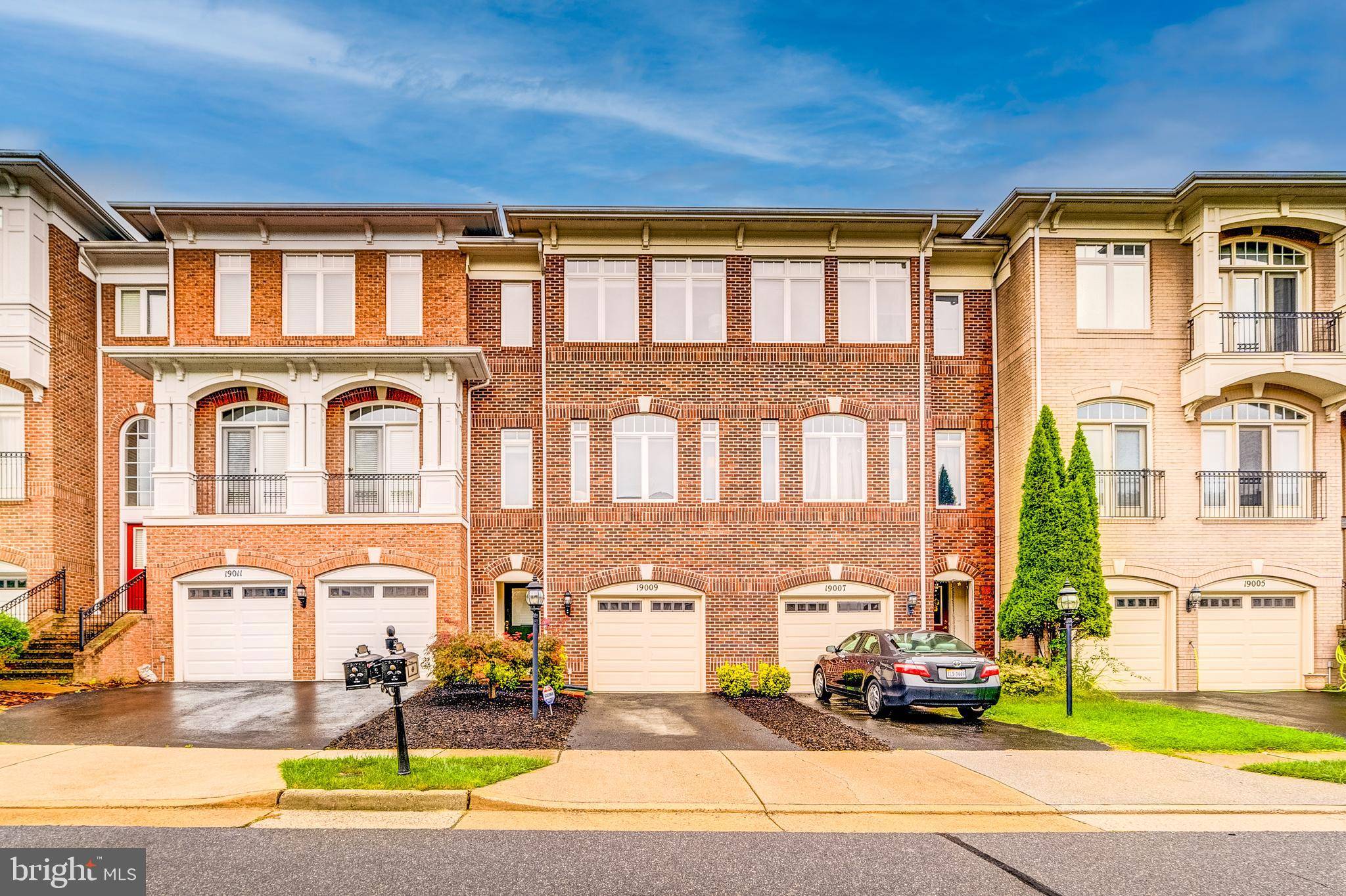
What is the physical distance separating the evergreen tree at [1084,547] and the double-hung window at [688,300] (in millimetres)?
7551

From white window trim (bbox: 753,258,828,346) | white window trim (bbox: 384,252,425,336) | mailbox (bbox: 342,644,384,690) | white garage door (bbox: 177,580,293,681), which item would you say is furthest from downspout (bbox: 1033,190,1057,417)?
white garage door (bbox: 177,580,293,681)

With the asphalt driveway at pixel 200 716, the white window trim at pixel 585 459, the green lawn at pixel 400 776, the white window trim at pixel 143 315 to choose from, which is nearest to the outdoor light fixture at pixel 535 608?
the asphalt driveway at pixel 200 716

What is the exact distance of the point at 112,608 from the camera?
63.7 feet

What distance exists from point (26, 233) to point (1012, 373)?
20.3 metres

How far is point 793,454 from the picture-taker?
19312mm

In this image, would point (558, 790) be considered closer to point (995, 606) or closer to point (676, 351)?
point (676, 351)

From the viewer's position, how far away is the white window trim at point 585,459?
62.7ft

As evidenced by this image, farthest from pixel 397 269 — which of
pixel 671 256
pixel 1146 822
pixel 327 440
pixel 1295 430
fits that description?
pixel 1295 430

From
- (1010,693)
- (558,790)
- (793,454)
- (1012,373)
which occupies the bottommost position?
(1010,693)

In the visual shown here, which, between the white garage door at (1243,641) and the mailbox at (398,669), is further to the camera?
the white garage door at (1243,641)

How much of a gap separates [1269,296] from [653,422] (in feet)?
43.2

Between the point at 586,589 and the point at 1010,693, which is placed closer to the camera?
the point at 1010,693

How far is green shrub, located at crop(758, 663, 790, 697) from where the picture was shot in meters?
17.7

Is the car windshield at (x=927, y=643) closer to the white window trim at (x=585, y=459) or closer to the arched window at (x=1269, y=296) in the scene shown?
the white window trim at (x=585, y=459)
